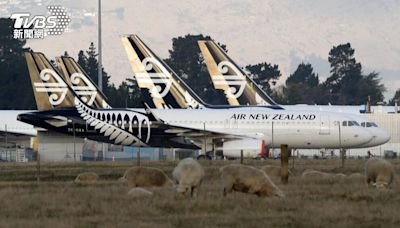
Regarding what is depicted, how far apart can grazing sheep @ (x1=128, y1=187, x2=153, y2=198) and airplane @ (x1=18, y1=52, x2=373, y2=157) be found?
37.3 m

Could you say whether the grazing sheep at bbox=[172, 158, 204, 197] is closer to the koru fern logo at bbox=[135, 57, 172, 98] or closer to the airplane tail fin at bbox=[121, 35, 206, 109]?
the airplane tail fin at bbox=[121, 35, 206, 109]

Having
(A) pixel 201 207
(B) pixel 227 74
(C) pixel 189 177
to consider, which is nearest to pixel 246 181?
(C) pixel 189 177

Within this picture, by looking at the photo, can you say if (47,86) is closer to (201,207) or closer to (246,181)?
(246,181)

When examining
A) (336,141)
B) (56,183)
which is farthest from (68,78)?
(56,183)

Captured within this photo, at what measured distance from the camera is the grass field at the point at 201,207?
26453mm

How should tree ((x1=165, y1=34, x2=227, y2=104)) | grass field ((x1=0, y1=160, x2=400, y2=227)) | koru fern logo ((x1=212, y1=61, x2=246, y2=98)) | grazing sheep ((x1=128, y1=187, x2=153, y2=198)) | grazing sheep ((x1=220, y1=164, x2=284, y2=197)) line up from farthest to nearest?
tree ((x1=165, y1=34, x2=227, y2=104)), koru fern logo ((x1=212, y1=61, x2=246, y2=98)), grazing sheep ((x1=128, y1=187, x2=153, y2=198)), grazing sheep ((x1=220, y1=164, x2=284, y2=197)), grass field ((x1=0, y1=160, x2=400, y2=227))

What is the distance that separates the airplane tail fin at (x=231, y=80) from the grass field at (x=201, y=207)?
49.9 m

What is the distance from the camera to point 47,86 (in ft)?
255

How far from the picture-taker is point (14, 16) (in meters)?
153

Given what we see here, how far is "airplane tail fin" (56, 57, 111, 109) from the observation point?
8612 cm

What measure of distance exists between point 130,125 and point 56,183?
31506 mm

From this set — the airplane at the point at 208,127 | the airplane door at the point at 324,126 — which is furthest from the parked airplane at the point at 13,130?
the airplane door at the point at 324,126

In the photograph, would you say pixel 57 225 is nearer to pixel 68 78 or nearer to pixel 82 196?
pixel 82 196
